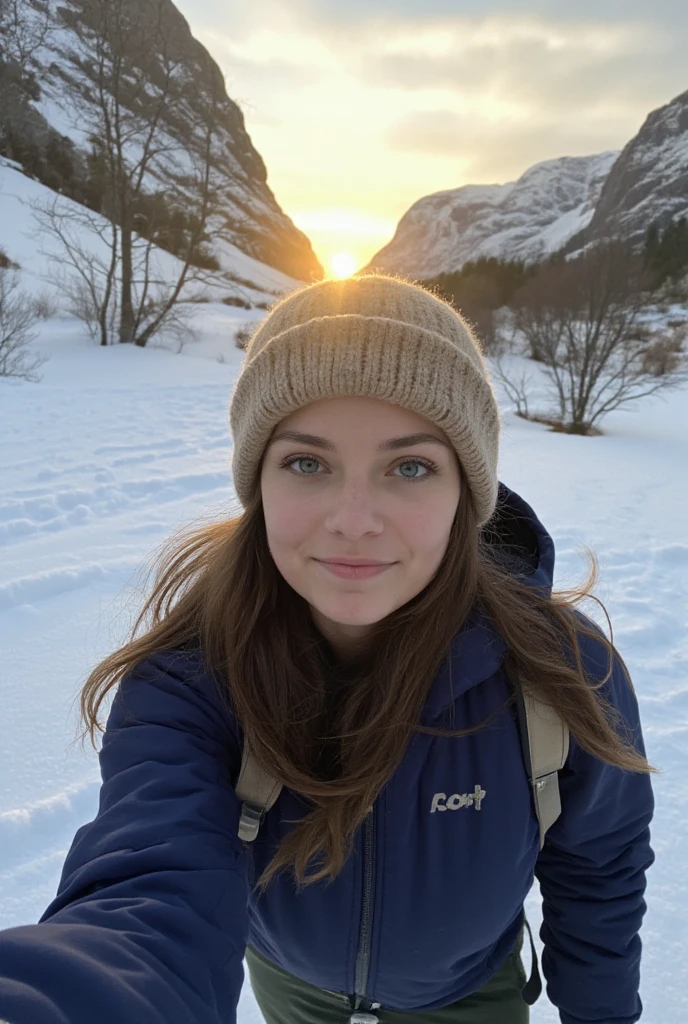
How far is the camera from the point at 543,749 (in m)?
0.98

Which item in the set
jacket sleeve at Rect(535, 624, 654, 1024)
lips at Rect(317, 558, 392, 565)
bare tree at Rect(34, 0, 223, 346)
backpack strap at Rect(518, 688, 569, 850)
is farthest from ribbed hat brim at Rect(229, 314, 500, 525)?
bare tree at Rect(34, 0, 223, 346)

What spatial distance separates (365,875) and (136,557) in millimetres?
3058

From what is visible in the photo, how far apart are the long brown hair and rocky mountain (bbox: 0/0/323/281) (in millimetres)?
13587

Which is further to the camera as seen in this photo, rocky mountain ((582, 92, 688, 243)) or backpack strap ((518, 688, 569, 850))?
rocky mountain ((582, 92, 688, 243))

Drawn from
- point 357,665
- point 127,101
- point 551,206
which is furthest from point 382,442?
point 551,206

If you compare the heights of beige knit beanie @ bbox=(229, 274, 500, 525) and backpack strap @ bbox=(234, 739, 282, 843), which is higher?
beige knit beanie @ bbox=(229, 274, 500, 525)

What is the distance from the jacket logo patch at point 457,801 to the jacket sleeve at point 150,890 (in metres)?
0.32

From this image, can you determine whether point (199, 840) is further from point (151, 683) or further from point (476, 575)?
point (476, 575)

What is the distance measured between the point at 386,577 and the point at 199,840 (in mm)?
473

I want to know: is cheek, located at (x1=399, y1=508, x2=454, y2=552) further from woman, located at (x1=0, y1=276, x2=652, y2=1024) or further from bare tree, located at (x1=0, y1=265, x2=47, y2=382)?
bare tree, located at (x1=0, y1=265, x2=47, y2=382)

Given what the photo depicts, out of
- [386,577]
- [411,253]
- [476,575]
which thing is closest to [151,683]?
[386,577]

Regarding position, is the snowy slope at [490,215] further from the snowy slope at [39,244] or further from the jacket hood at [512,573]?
the jacket hood at [512,573]

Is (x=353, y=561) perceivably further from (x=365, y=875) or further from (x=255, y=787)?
(x=365, y=875)

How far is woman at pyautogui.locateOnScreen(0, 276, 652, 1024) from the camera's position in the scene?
90 cm
